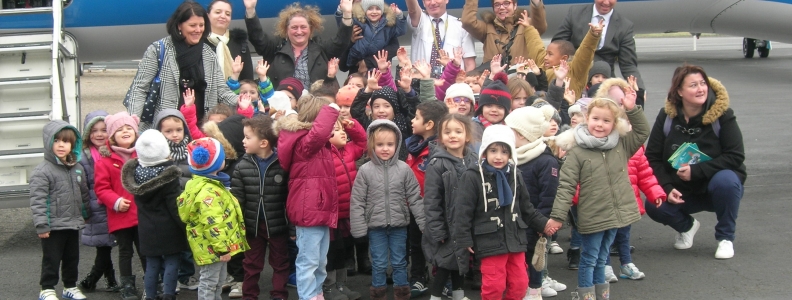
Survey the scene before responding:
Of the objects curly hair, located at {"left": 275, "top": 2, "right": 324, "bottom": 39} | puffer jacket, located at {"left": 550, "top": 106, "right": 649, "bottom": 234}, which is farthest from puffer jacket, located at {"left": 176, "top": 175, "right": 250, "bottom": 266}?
curly hair, located at {"left": 275, "top": 2, "right": 324, "bottom": 39}

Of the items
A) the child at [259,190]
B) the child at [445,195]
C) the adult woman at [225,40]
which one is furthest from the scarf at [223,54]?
the child at [445,195]

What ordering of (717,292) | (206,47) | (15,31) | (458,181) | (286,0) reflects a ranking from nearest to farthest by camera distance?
(458,181) → (717,292) → (206,47) → (15,31) → (286,0)

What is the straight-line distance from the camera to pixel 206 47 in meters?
6.88

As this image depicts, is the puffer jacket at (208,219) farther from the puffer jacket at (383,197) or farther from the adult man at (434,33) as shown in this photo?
the adult man at (434,33)

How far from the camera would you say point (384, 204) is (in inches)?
215

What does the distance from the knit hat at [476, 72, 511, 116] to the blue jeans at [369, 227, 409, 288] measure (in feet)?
3.54

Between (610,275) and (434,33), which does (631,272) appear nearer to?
(610,275)

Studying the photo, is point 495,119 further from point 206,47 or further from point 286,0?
point 286,0

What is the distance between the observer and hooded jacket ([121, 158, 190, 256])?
5227 mm

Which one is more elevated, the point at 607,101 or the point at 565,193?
the point at 607,101

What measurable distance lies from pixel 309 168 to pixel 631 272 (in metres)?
2.38

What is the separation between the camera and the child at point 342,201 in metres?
5.64

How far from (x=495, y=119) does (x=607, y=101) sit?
2.73 ft

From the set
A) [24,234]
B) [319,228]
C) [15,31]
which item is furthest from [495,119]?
[15,31]
